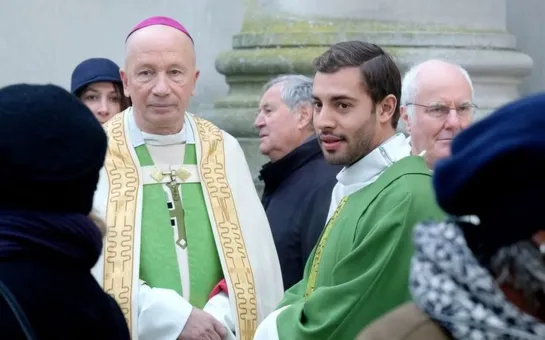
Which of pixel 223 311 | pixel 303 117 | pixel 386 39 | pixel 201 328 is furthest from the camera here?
pixel 386 39

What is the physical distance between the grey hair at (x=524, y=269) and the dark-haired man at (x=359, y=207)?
1.51 meters

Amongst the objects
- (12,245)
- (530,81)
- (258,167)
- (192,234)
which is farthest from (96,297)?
(530,81)

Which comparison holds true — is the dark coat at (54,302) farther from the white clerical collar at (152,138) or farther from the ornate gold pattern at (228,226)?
the white clerical collar at (152,138)

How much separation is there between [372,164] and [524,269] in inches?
78.3

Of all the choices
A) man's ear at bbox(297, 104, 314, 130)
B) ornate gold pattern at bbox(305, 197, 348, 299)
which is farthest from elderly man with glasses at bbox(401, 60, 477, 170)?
man's ear at bbox(297, 104, 314, 130)

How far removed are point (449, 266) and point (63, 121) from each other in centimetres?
82

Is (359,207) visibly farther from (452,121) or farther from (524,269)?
(524,269)

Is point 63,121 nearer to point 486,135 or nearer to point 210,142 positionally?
point 486,135

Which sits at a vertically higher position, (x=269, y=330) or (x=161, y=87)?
(x=161, y=87)

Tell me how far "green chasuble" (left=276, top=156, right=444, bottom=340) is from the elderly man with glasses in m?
0.69

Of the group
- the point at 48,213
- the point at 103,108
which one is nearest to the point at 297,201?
the point at 103,108

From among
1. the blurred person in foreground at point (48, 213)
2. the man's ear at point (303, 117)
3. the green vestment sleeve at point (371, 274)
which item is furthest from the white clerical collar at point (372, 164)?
the man's ear at point (303, 117)

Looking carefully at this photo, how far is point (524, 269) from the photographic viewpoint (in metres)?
2.46

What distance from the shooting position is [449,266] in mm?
2502
